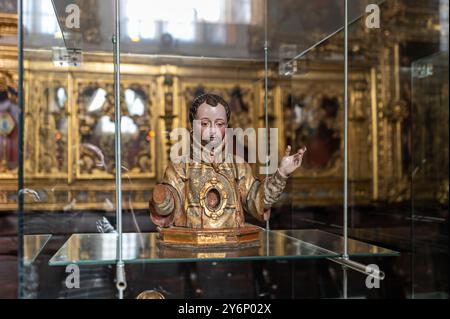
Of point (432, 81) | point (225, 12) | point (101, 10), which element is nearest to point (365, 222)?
point (432, 81)

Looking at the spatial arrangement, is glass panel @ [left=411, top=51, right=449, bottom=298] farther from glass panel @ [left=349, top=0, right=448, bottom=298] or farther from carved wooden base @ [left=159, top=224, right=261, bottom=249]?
carved wooden base @ [left=159, top=224, right=261, bottom=249]

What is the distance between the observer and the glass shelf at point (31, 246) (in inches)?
28.8

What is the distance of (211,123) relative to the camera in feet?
3.34

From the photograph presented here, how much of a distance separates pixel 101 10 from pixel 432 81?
3.36 ft

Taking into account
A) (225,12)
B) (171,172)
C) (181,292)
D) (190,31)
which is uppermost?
(225,12)

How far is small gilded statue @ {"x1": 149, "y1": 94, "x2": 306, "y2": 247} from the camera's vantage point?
37.4 inches

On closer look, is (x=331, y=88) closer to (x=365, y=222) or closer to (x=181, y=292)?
(x=365, y=222)

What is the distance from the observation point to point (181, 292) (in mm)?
1146

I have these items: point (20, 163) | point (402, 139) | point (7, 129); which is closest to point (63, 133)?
point (7, 129)

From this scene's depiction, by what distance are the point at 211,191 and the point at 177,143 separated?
271mm

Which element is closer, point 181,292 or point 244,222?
point 244,222

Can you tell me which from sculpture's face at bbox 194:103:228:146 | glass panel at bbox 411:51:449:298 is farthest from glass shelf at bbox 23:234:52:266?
glass panel at bbox 411:51:449:298

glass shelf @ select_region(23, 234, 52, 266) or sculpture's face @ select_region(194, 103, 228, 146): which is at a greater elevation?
sculpture's face @ select_region(194, 103, 228, 146)

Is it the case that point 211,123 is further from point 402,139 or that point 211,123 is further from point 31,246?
point 402,139
